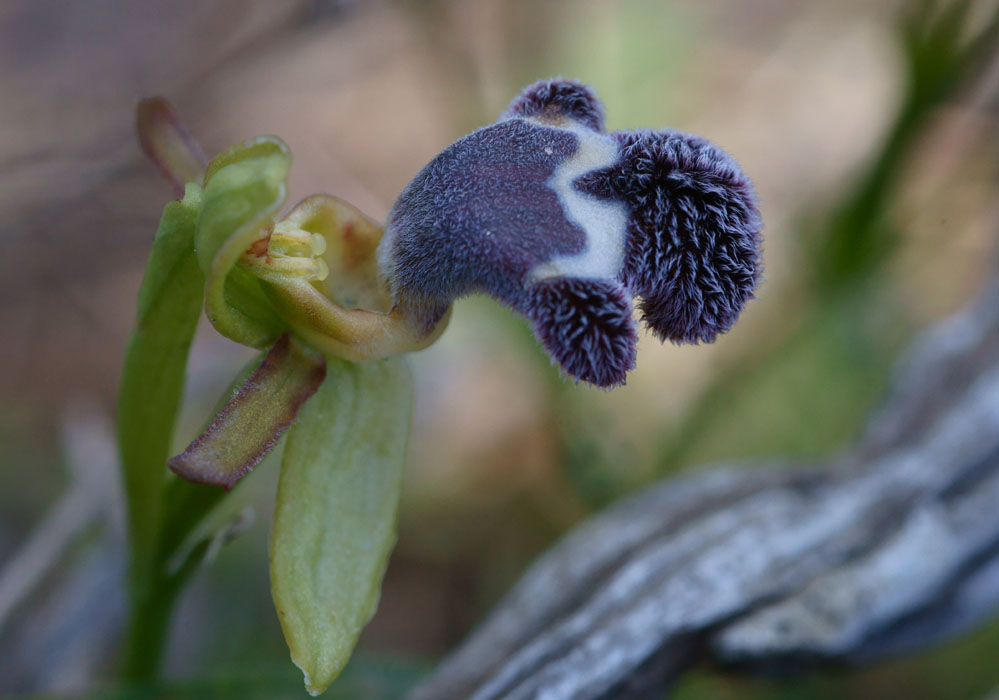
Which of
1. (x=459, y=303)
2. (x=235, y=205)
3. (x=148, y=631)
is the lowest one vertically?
(x=148, y=631)

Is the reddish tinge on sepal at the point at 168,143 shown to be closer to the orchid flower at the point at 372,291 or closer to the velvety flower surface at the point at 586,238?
the orchid flower at the point at 372,291

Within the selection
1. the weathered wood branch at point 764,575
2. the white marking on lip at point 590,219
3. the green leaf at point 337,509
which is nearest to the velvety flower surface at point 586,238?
the white marking on lip at point 590,219

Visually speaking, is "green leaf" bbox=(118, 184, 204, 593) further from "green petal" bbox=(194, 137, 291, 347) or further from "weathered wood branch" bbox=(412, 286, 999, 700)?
"weathered wood branch" bbox=(412, 286, 999, 700)

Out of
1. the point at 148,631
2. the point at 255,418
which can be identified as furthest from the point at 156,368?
the point at 148,631

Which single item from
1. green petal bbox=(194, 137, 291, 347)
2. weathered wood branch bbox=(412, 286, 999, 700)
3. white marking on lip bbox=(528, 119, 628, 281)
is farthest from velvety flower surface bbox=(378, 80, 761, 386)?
weathered wood branch bbox=(412, 286, 999, 700)

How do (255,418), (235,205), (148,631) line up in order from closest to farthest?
(235,205), (255,418), (148,631)

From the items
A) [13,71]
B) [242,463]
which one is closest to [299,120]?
[13,71]

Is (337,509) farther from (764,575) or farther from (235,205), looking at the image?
(764,575)

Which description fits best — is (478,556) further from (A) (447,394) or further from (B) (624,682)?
(B) (624,682)
